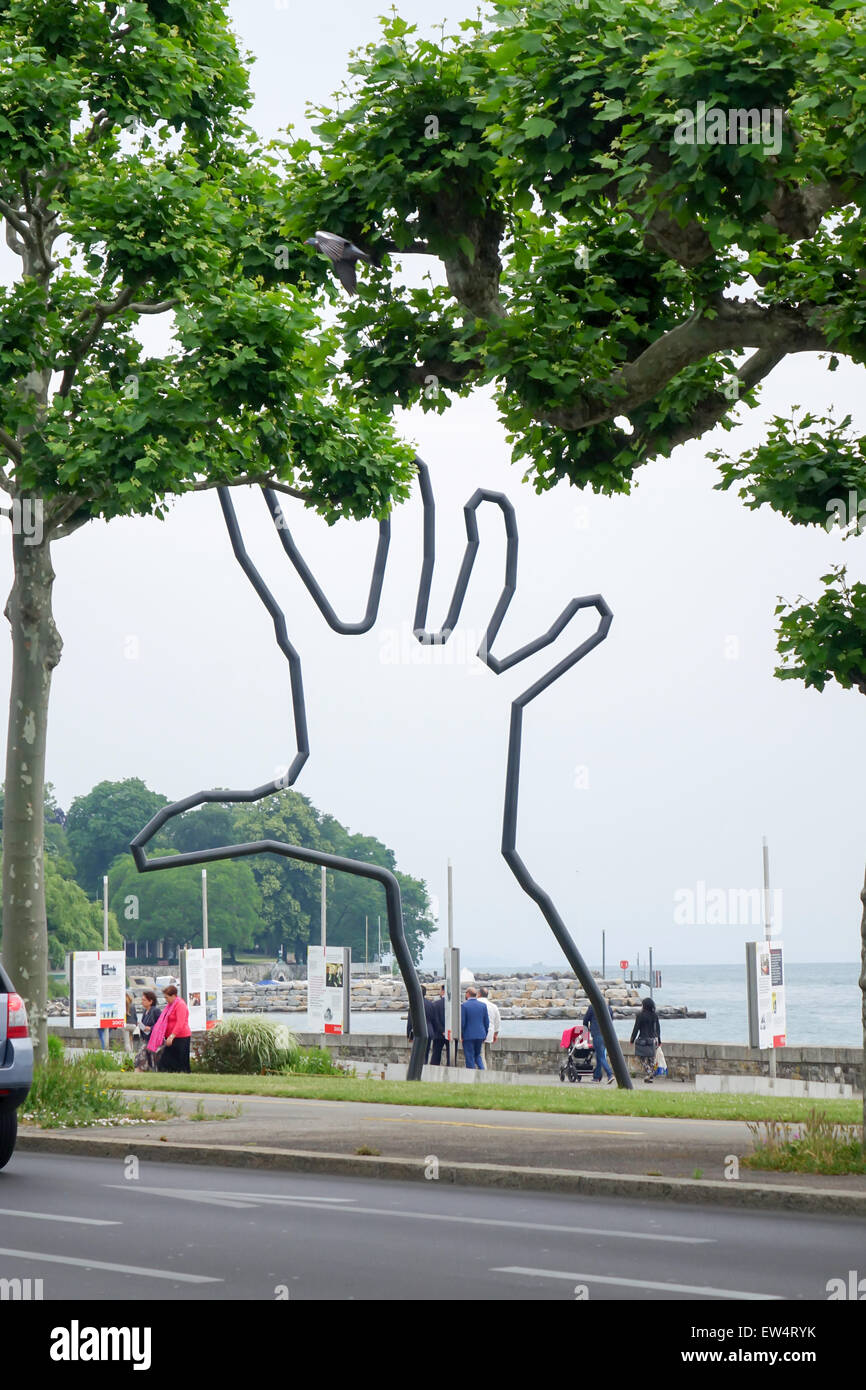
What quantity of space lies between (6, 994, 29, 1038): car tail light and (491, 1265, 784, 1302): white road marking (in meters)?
5.43

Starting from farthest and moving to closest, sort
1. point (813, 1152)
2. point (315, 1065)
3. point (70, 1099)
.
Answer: point (315, 1065)
point (70, 1099)
point (813, 1152)

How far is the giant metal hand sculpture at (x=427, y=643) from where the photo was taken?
22.5m

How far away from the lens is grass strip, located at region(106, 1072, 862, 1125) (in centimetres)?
1756

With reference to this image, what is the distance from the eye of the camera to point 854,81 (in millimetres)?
10711

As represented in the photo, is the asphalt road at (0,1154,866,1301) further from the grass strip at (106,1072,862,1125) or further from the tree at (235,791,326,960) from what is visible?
the tree at (235,791,326,960)

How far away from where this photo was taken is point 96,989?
39.7 meters

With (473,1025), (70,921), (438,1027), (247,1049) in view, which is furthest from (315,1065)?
(70,921)

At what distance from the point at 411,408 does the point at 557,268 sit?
2164 mm

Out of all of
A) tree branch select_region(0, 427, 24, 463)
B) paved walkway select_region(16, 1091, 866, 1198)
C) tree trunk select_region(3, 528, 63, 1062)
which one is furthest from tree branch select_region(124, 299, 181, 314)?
paved walkway select_region(16, 1091, 866, 1198)

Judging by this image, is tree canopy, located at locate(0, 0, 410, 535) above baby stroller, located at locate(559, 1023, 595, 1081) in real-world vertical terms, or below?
above

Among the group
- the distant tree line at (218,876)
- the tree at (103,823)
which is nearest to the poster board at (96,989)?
the distant tree line at (218,876)

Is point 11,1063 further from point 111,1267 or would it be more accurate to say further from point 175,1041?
point 175,1041

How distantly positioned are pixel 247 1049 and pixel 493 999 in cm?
12661
